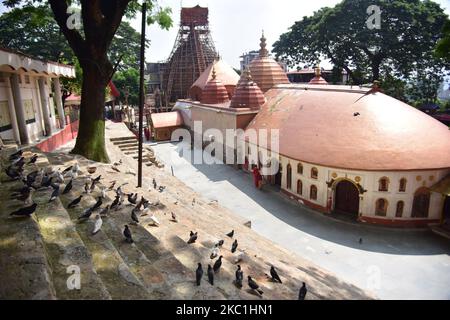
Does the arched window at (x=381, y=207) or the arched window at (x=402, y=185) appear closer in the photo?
the arched window at (x=402, y=185)

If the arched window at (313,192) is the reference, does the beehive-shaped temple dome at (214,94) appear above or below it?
above

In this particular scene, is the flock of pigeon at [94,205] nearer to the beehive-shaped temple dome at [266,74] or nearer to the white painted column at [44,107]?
the white painted column at [44,107]

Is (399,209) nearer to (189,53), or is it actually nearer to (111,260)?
(111,260)

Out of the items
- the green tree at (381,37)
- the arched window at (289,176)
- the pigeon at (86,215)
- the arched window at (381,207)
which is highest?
the green tree at (381,37)

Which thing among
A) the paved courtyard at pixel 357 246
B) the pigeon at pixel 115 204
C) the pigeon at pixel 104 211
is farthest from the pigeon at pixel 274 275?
the paved courtyard at pixel 357 246

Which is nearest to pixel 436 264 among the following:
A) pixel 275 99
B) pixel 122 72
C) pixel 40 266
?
pixel 40 266

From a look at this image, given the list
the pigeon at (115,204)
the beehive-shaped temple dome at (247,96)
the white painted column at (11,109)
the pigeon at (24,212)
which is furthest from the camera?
the beehive-shaped temple dome at (247,96)

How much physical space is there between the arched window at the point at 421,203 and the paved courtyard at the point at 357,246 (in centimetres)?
89

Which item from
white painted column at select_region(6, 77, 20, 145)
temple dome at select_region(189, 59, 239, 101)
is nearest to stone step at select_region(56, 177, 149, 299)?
white painted column at select_region(6, 77, 20, 145)

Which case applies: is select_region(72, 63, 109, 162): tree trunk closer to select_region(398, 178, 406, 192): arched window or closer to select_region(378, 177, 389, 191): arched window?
select_region(378, 177, 389, 191): arched window

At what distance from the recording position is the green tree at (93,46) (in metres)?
11.2

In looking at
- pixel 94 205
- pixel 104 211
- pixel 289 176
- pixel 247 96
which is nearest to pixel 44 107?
pixel 94 205

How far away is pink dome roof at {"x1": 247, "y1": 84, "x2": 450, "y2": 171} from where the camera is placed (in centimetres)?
1482
